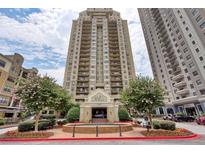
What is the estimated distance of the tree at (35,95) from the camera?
12.7 m

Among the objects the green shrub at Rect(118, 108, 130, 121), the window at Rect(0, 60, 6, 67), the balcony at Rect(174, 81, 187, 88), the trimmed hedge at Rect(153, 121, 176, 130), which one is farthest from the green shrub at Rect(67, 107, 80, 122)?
the balcony at Rect(174, 81, 187, 88)

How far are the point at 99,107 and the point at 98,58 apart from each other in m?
31.0

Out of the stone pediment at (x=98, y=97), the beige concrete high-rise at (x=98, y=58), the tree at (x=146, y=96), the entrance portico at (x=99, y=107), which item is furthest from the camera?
the beige concrete high-rise at (x=98, y=58)

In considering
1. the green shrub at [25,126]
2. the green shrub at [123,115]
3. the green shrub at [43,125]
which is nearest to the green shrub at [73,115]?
the green shrub at [43,125]

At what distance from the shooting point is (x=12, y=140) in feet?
33.5

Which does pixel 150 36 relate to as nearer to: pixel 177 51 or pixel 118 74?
pixel 177 51

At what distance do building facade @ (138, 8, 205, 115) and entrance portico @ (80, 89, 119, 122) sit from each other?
14224 millimetres

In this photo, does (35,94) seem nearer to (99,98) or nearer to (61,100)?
(61,100)

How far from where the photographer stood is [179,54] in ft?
144

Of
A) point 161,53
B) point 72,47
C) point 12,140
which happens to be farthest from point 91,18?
point 12,140

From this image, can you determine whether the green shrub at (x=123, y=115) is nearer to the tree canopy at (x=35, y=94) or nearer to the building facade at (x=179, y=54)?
the building facade at (x=179, y=54)

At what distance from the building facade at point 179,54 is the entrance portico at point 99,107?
14.2 metres

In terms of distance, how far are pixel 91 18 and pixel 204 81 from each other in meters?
56.5
